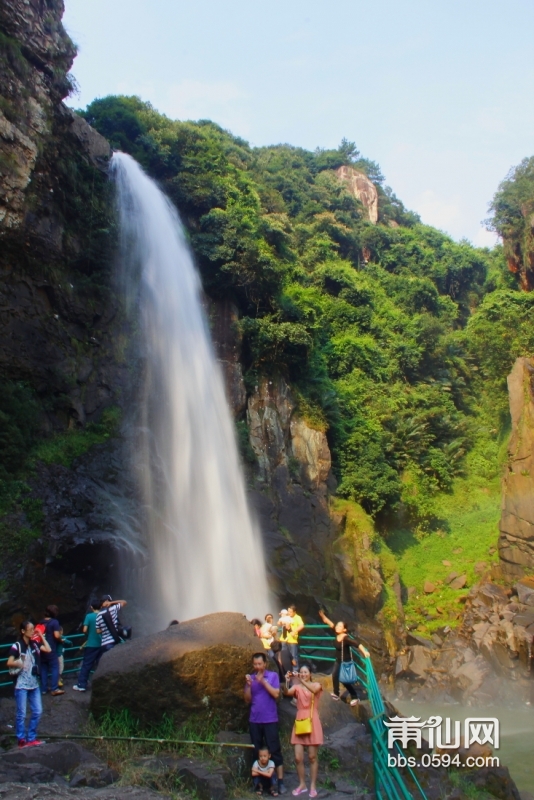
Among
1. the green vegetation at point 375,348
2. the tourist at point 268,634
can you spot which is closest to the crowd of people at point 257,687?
the tourist at point 268,634

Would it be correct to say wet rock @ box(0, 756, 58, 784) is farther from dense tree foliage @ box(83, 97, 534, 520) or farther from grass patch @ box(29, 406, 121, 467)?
dense tree foliage @ box(83, 97, 534, 520)

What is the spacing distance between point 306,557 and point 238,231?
12313mm

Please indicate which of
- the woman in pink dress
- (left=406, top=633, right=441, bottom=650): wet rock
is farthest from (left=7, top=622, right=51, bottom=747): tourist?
(left=406, top=633, right=441, bottom=650): wet rock

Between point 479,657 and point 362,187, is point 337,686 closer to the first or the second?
point 479,657

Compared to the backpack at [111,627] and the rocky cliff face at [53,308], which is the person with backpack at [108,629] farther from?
the rocky cliff face at [53,308]

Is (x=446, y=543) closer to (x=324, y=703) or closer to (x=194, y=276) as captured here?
(x=194, y=276)

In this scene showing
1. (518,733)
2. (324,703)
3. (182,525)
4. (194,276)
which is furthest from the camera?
(194,276)

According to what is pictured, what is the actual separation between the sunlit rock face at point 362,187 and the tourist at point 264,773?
4822cm

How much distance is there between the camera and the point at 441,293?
1614 inches

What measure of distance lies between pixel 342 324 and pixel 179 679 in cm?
2478

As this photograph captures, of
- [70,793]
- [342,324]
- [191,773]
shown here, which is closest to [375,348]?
[342,324]

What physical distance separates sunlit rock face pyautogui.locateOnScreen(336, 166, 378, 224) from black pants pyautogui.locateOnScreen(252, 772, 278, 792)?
48.3m

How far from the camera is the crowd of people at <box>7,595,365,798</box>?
6043 mm

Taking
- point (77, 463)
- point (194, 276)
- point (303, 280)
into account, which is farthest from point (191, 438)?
point (303, 280)
